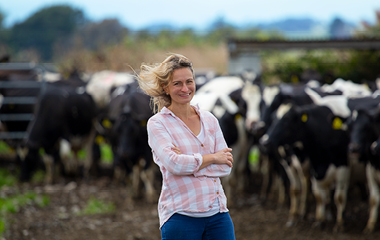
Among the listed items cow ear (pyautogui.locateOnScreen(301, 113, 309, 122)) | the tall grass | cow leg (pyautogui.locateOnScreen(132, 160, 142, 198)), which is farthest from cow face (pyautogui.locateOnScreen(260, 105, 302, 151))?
the tall grass

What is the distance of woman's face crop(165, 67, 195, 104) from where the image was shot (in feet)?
9.46

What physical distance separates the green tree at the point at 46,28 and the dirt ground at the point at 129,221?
75.3 feet

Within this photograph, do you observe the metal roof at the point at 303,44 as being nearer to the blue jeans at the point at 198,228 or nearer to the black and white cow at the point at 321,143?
the black and white cow at the point at 321,143

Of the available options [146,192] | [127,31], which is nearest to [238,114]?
[146,192]

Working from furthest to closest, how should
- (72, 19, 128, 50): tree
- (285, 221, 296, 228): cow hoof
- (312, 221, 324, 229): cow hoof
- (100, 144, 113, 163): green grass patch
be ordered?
(72, 19, 128, 50): tree → (100, 144, 113, 163): green grass patch → (285, 221, 296, 228): cow hoof → (312, 221, 324, 229): cow hoof

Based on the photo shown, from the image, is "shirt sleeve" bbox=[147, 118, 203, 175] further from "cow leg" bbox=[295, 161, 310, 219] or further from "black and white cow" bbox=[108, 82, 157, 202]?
"black and white cow" bbox=[108, 82, 157, 202]

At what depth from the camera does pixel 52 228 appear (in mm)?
6484

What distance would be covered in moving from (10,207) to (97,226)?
1480mm

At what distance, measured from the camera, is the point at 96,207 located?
7637 millimetres

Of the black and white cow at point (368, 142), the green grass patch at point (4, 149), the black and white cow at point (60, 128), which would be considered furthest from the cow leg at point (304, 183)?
the green grass patch at point (4, 149)

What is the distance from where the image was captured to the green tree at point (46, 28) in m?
30.2

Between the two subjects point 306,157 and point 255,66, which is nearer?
point 306,157

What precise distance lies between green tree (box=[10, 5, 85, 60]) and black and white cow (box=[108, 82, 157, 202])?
2219 cm

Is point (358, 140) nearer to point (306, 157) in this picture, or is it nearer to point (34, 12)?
point (306, 157)
